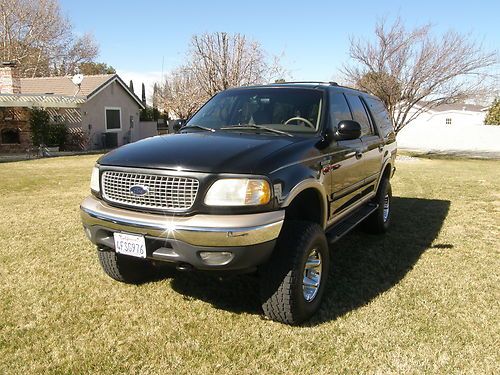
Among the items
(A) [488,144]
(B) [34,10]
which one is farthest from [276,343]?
(B) [34,10]

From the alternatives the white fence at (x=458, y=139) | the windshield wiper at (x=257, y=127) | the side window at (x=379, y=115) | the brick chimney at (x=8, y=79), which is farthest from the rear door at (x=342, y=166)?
the white fence at (x=458, y=139)

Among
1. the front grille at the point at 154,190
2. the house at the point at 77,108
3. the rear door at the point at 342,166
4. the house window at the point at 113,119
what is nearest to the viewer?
the front grille at the point at 154,190

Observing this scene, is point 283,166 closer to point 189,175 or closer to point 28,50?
point 189,175

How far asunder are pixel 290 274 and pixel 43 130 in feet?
67.0

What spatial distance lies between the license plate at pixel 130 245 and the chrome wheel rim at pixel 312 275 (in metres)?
1.32

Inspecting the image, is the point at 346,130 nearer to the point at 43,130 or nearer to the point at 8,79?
the point at 43,130

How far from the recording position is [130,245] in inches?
116

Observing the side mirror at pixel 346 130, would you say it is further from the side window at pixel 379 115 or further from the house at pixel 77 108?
the house at pixel 77 108

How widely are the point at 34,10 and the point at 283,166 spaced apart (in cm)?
4239

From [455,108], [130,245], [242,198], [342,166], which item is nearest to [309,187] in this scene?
[242,198]

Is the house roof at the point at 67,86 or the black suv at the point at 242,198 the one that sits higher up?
the house roof at the point at 67,86

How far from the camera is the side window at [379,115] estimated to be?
17.9 ft

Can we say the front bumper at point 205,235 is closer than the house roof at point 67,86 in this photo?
Yes

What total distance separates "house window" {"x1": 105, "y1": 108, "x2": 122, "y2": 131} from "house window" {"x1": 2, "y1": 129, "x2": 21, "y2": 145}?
17.5ft
